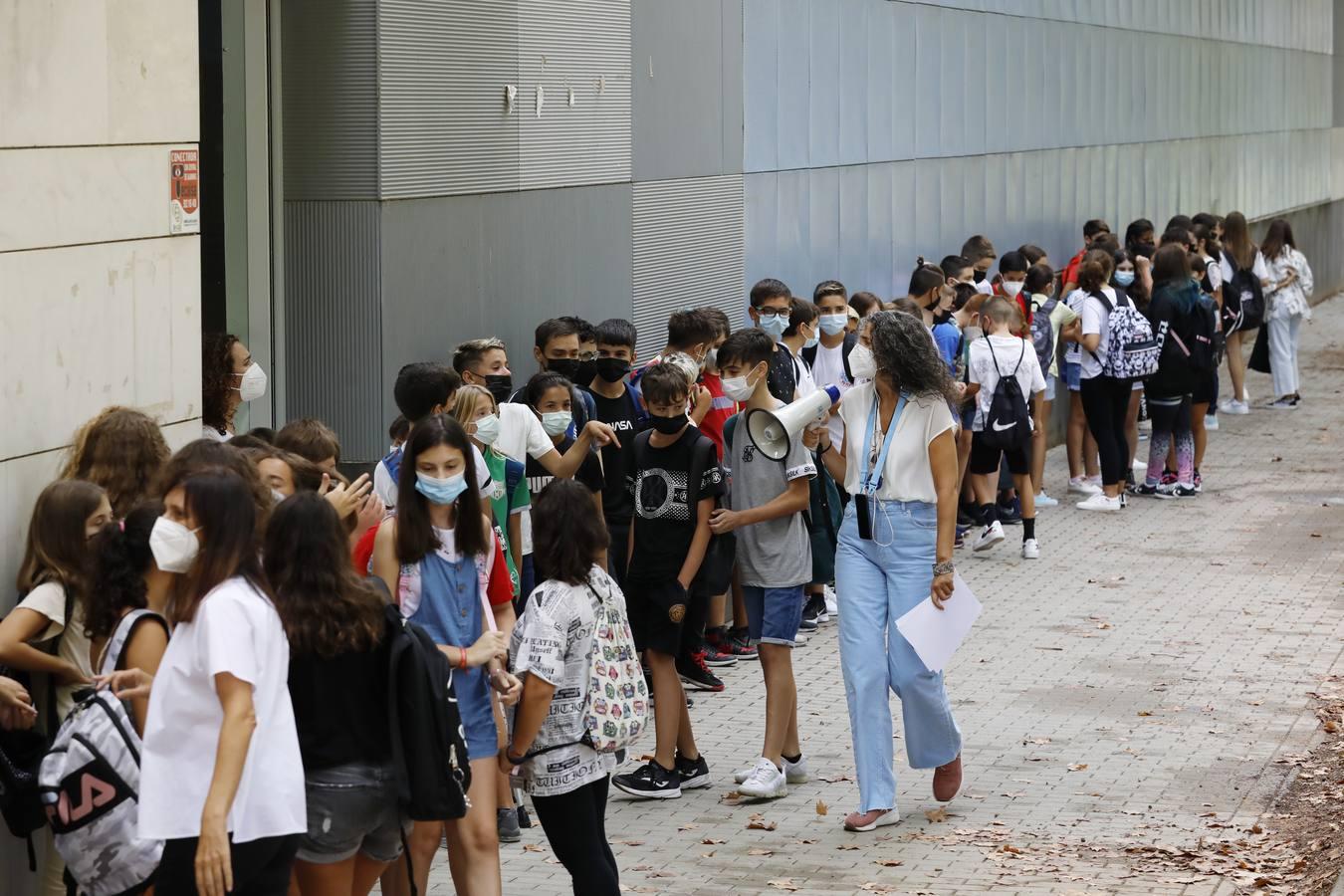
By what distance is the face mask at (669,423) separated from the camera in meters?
8.41

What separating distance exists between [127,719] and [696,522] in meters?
3.48

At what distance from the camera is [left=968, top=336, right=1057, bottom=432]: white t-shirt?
1388 centimetres

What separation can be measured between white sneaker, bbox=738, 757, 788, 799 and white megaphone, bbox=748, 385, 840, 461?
4.43 ft

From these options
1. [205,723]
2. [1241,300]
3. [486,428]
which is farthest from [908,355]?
[1241,300]

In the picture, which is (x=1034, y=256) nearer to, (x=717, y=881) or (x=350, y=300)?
(x=350, y=300)

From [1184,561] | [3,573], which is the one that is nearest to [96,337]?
[3,573]

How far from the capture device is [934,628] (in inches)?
310

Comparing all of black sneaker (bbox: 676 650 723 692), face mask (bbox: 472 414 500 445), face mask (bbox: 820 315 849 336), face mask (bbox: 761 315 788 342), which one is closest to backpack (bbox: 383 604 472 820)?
face mask (bbox: 472 414 500 445)

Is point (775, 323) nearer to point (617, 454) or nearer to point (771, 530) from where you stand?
point (617, 454)

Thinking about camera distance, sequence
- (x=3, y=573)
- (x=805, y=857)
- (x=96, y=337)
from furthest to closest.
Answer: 1. (x=805, y=857)
2. (x=96, y=337)
3. (x=3, y=573)

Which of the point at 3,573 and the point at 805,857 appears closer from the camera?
the point at 3,573

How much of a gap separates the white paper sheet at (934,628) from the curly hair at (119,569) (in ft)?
11.3

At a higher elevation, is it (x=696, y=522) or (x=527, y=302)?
(x=527, y=302)

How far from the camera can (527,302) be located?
36.1 feet
